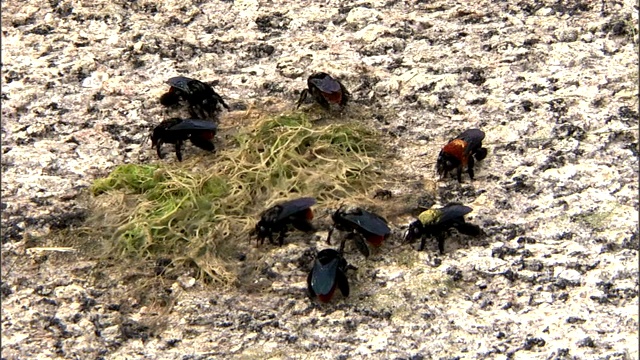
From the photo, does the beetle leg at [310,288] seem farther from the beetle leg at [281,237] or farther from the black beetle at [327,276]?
the beetle leg at [281,237]

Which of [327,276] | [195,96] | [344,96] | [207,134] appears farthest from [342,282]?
[195,96]

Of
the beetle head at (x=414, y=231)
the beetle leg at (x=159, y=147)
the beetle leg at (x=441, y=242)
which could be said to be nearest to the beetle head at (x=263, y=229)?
the beetle head at (x=414, y=231)

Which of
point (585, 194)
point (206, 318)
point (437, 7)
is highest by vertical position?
point (437, 7)

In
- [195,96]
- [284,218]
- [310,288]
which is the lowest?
[310,288]

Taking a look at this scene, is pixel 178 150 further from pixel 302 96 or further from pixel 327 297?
pixel 327 297

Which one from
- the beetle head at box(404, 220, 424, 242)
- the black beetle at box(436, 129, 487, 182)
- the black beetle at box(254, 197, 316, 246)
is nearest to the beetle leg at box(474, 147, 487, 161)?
the black beetle at box(436, 129, 487, 182)

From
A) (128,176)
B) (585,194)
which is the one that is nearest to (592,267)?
(585,194)

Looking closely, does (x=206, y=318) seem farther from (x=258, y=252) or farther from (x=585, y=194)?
(x=585, y=194)
